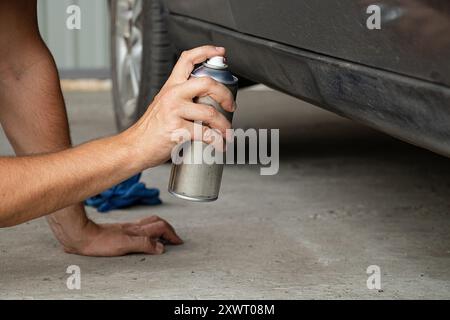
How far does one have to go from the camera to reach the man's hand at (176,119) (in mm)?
1681

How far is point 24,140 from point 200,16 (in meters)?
0.74

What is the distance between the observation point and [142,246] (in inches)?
93.3

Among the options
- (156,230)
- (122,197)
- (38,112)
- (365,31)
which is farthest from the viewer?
(122,197)

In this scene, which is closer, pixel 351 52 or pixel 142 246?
pixel 351 52

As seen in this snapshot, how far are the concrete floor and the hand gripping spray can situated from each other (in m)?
0.28

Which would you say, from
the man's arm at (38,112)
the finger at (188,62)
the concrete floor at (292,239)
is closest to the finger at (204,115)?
the finger at (188,62)

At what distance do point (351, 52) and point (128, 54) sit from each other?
6.44 feet

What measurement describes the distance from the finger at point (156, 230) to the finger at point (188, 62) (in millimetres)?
717

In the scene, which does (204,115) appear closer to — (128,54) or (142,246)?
(142,246)

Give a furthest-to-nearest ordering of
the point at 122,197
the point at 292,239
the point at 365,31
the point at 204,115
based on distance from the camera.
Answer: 1. the point at 122,197
2. the point at 292,239
3. the point at 365,31
4. the point at 204,115

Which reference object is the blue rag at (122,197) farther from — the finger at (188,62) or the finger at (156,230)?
the finger at (188,62)

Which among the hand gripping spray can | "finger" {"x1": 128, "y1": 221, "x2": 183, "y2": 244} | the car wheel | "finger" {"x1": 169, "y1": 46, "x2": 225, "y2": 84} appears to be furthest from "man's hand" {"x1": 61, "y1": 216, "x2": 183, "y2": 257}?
the car wheel

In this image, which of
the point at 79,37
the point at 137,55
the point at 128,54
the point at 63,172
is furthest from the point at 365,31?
the point at 79,37
